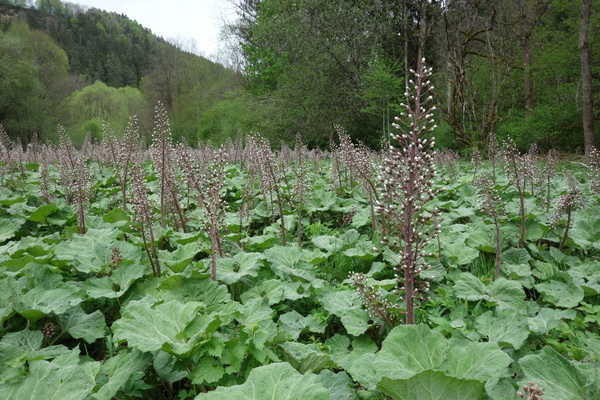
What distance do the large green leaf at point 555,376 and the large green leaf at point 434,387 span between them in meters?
0.33

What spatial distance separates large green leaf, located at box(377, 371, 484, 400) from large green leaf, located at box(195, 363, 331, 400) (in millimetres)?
309

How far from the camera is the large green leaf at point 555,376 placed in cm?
176

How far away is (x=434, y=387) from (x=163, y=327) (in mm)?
1561

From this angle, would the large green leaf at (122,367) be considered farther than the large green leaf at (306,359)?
No

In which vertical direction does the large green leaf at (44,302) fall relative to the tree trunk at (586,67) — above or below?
below

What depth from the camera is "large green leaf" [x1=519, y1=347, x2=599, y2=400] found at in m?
1.76

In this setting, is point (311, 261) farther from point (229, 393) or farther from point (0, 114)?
point (0, 114)

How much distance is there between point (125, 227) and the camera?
4.82 metres

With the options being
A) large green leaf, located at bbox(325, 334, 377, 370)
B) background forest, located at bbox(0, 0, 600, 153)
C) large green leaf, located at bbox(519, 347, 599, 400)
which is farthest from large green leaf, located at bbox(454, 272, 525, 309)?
background forest, located at bbox(0, 0, 600, 153)

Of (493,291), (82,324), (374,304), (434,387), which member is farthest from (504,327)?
(82,324)

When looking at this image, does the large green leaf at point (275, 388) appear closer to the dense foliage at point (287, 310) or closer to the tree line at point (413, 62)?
the dense foliage at point (287, 310)

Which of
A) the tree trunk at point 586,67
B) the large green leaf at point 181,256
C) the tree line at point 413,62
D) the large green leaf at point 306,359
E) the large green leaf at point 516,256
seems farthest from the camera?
the tree line at point 413,62

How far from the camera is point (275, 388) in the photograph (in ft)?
5.49

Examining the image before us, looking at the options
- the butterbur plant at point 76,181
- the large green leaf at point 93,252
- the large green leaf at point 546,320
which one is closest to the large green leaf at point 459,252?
the large green leaf at point 546,320
